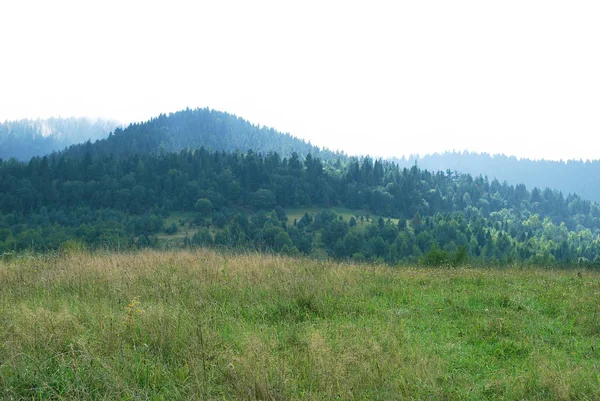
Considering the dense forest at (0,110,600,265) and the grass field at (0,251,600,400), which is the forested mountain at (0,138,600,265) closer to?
the dense forest at (0,110,600,265)

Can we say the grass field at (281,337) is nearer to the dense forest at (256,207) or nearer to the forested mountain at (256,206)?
the dense forest at (256,207)

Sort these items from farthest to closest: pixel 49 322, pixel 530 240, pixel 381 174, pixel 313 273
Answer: pixel 381 174, pixel 530 240, pixel 313 273, pixel 49 322

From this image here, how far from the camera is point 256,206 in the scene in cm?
16088

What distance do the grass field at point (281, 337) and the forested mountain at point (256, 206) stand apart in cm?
9367

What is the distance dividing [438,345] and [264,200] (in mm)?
154305

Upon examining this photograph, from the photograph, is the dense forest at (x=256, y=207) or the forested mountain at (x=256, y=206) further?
the dense forest at (x=256, y=207)

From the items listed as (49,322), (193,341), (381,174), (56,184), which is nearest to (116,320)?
(49,322)

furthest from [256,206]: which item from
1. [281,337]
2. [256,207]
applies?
[281,337]

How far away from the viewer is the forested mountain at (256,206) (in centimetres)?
11826

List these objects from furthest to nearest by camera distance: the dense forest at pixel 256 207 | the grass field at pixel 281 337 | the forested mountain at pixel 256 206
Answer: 1. the dense forest at pixel 256 207
2. the forested mountain at pixel 256 206
3. the grass field at pixel 281 337

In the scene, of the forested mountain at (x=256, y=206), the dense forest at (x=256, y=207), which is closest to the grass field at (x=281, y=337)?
the dense forest at (x=256, y=207)

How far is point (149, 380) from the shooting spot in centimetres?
495

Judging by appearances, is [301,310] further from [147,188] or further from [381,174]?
[381,174]

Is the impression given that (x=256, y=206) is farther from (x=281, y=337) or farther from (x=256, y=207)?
(x=281, y=337)
